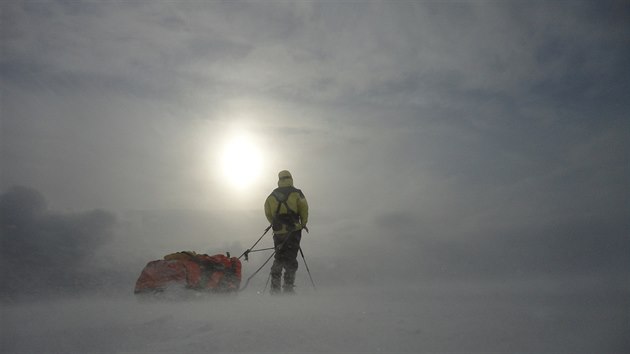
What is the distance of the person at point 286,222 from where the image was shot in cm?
988

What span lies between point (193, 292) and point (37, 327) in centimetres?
339

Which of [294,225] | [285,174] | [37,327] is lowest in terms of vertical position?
[37,327]

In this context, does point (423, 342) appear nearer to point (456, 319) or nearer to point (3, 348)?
point (456, 319)

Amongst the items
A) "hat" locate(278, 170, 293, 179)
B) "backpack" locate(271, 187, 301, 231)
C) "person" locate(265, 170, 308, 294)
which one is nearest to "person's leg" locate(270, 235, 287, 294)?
"person" locate(265, 170, 308, 294)

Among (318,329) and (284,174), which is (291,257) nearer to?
(284,174)

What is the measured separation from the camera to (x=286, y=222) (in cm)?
1006

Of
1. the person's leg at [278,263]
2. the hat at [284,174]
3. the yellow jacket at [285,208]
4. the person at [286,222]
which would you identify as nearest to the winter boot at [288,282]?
the person at [286,222]

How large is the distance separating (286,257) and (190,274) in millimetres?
2546

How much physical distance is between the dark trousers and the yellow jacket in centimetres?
19

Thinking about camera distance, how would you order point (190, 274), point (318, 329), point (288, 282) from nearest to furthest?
point (318, 329) → point (190, 274) → point (288, 282)

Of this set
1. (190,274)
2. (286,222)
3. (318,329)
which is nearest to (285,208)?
(286,222)

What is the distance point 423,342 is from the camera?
13.5 ft

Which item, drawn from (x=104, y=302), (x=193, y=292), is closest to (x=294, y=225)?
(x=193, y=292)

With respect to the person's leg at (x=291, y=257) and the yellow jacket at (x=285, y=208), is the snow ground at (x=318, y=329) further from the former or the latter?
the yellow jacket at (x=285, y=208)
